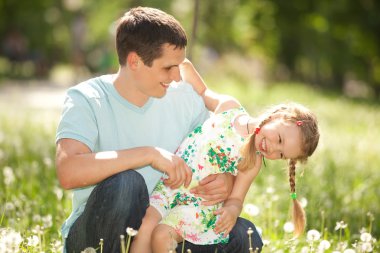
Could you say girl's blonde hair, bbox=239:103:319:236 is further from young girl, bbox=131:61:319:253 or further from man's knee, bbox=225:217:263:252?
man's knee, bbox=225:217:263:252

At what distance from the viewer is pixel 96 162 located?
3.32 meters

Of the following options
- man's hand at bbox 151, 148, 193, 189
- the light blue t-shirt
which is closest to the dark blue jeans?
man's hand at bbox 151, 148, 193, 189

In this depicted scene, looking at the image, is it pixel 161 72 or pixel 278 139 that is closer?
pixel 161 72

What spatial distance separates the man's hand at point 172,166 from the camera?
3412 millimetres

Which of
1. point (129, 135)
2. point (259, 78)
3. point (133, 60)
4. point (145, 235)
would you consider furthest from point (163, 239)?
point (259, 78)

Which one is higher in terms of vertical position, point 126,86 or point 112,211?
point 126,86

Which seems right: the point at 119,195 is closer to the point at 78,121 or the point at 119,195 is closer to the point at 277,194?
the point at 78,121

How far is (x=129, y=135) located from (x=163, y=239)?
648mm

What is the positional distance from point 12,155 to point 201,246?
397cm

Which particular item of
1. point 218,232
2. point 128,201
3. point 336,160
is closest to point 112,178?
point 128,201

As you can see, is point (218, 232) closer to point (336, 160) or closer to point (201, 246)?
point (201, 246)

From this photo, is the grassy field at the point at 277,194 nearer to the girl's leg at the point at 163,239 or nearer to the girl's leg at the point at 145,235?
the girl's leg at the point at 145,235

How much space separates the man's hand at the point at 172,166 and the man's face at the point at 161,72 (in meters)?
0.44

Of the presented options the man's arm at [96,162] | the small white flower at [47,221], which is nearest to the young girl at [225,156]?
the man's arm at [96,162]
